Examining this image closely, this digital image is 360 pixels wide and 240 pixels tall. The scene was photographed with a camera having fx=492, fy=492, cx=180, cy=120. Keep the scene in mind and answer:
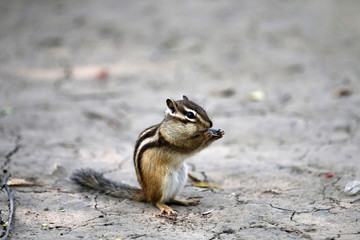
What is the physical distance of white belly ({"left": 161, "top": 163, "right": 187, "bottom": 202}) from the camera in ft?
11.6

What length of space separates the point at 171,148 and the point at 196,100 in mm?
2613

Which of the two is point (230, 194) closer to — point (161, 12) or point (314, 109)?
point (314, 109)

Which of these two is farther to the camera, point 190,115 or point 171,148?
point 171,148

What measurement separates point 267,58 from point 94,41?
9.10 ft

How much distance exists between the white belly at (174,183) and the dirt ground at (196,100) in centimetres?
14

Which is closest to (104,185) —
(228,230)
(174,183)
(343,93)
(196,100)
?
(174,183)

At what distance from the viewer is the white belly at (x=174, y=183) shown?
3.52m

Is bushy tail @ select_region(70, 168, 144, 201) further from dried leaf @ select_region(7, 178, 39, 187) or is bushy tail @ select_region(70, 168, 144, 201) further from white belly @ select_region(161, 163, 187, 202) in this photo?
dried leaf @ select_region(7, 178, 39, 187)

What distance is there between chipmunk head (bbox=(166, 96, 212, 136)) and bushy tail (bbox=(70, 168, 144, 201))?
0.61 meters

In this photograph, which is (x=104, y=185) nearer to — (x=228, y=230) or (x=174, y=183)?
(x=174, y=183)

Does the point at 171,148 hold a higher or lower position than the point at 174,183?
higher

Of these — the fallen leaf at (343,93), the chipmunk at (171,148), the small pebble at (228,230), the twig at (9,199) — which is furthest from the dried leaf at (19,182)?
the fallen leaf at (343,93)

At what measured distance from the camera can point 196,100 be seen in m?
6.11

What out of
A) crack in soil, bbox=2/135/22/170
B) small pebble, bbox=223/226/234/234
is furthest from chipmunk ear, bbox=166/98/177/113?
crack in soil, bbox=2/135/22/170
